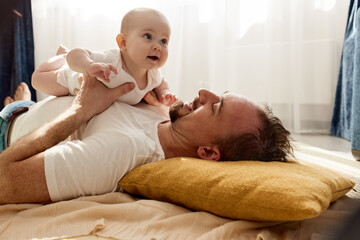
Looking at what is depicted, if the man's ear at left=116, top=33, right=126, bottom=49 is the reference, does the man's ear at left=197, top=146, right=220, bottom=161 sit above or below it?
below

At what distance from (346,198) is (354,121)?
994 millimetres

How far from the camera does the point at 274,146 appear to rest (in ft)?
3.75

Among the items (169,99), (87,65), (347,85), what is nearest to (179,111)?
(169,99)

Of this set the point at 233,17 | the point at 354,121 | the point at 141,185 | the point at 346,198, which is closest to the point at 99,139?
the point at 141,185

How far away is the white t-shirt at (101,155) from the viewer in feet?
3.07

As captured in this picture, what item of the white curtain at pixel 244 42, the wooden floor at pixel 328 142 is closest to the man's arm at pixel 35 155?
the wooden floor at pixel 328 142

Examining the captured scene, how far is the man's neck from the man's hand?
27 centimetres

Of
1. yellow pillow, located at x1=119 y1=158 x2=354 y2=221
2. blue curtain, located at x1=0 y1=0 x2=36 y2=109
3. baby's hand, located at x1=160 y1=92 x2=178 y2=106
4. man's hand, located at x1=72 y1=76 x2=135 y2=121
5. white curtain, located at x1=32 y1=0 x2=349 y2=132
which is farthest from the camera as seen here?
blue curtain, located at x1=0 y1=0 x2=36 y2=109

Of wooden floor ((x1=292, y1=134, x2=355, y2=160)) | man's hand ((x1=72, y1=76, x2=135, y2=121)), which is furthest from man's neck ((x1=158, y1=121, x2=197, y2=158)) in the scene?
wooden floor ((x1=292, y1=134, x2=355, y2=160))

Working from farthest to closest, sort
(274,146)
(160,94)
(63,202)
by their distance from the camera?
(160,94) < (274,146) < (63,202)

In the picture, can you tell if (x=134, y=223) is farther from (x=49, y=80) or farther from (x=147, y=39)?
(x=49, y=80)

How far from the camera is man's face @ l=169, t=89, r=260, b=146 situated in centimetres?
112

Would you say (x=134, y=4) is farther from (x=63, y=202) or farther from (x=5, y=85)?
(x=63, y=202)

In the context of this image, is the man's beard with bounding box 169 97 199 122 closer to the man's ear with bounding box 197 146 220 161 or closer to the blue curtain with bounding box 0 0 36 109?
the man's ear with bounding box 197 146 220 161
